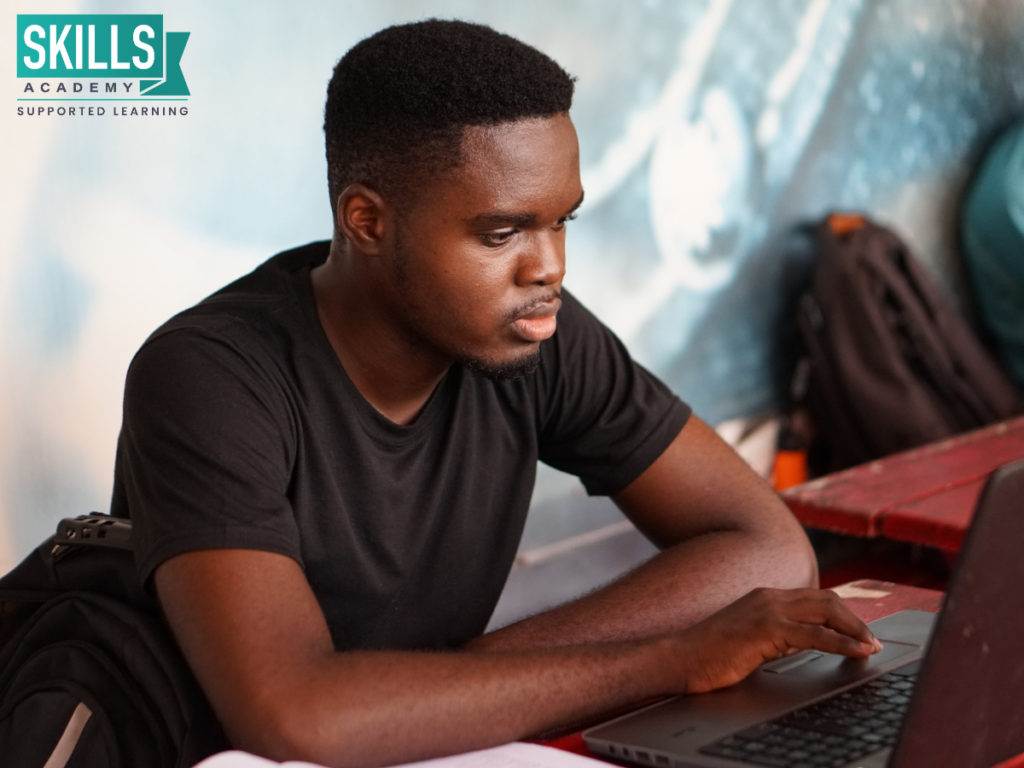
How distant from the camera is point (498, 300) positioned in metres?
1.41

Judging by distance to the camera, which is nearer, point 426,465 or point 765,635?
point 765,635

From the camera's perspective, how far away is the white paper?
42.8 inches

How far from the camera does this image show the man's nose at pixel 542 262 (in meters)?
1.40

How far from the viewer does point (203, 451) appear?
1.28 meters

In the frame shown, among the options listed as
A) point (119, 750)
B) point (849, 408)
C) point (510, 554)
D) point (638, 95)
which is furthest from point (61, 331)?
point (849, 408)

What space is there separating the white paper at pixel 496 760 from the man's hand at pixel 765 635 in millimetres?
183

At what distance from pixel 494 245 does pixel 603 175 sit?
1.62 m

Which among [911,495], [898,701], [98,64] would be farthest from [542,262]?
[98,64]

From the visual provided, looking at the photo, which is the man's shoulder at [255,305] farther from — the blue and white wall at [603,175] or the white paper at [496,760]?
the blue and white wall at [603,175]

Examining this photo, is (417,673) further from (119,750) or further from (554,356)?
(554,356)

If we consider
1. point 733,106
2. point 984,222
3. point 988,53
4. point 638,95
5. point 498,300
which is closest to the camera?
point 498,300

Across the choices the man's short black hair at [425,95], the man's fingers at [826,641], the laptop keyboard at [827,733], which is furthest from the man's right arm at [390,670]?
the man's short black hair at [425,95]

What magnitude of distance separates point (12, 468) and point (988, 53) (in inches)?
132

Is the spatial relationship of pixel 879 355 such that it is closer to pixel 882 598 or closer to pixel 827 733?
pixel 882 598
